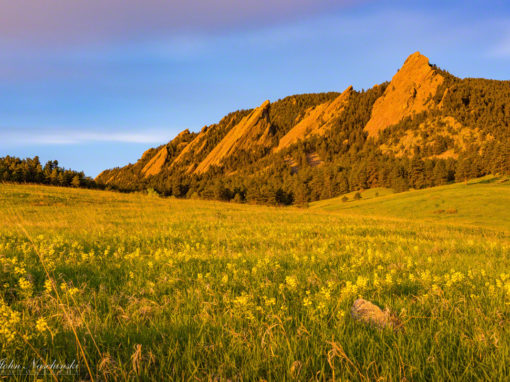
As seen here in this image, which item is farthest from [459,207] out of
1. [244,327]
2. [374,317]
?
[244,327]

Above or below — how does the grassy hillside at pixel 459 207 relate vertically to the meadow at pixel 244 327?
below

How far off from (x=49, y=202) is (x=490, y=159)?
5830 inches

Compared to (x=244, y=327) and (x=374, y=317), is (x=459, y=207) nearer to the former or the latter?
(x=374, y=317)

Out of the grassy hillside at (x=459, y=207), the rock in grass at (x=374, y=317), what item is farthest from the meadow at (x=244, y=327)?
the grassy hillside at (x=459, y=207)

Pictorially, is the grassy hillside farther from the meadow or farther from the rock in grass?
the rock in grass

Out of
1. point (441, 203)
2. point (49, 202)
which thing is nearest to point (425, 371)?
point (49, 202)

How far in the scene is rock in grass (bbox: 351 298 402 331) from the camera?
10.5 ft

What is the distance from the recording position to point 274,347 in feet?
8.64

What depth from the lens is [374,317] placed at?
3.31 meters

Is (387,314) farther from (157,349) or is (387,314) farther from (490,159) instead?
(490,159)

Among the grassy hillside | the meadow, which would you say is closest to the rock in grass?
the meadow

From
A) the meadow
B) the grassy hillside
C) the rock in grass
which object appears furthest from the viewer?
the grassy hillside

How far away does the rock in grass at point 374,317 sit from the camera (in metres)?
3.19

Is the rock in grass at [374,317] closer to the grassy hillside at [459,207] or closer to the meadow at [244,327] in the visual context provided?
the meadow at [244,327]
